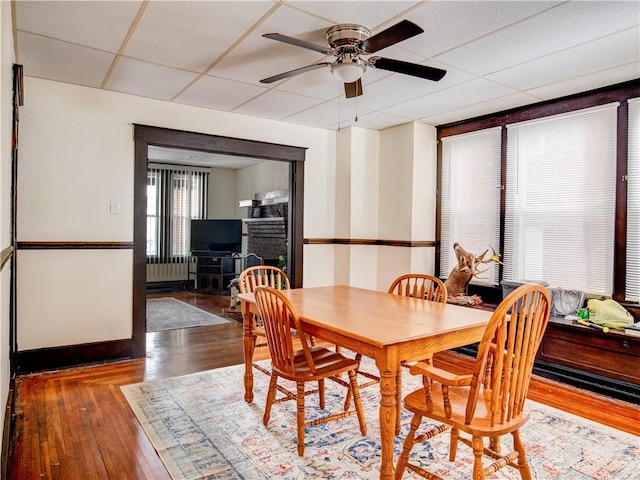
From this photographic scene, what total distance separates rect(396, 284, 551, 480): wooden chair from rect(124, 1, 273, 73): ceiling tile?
6.33 feet

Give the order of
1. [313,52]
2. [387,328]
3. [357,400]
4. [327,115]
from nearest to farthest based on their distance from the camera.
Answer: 1. [387,328]
2. [357,400]
3. [313,52]
4. [327,115]

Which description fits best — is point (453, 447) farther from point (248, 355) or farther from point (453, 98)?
point (453, 98)

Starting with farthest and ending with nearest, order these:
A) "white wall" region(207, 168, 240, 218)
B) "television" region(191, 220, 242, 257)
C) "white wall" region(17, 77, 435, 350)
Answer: "white wall" region(207, 168, 240, 218) → "television" region(191, 220, 242, 257) → "white wall" region(17, 77, 435, 350)

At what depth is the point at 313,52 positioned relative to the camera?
9.46 feet

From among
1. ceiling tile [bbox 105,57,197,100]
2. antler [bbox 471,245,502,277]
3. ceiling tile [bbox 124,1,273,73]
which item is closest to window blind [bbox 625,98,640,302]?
antler [bbox 471,245,502,277]

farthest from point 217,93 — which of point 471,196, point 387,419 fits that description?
point 387,419

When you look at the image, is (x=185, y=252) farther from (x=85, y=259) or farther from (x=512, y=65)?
(x=512, y=65)

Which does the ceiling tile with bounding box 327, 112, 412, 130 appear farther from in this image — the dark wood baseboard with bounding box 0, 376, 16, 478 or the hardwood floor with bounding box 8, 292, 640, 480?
the dark wood baseboard with bounding box 0, 376, 16, 478

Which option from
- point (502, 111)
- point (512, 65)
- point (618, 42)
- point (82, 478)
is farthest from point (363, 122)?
point (82, 478)

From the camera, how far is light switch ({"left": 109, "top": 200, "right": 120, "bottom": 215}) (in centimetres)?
379

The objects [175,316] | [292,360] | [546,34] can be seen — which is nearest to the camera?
[292,360]

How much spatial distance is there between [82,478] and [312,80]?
2.92 metres

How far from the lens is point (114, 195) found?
12.5ft

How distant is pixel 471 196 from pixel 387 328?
118 inches
